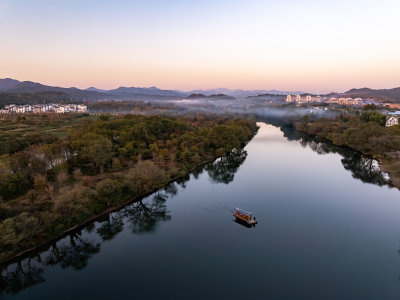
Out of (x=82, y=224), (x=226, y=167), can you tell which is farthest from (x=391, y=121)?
(x=82, y=224)

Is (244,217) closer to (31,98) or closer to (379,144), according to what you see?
(379,144)

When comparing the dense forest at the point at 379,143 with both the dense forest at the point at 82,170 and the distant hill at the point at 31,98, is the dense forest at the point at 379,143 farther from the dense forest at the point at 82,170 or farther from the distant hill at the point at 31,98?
the distant hill at the point at 31,98

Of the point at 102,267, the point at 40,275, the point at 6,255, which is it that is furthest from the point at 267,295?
the point at 6,255

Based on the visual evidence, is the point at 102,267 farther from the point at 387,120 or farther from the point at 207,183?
the point at 387,120

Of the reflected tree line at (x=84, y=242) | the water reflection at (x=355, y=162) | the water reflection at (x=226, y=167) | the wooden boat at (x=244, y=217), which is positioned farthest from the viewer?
the water reflection at (x=226, y=167)

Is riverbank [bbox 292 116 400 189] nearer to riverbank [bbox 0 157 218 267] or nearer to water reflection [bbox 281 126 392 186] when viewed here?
water reflection [bbox 281 126 392 186]

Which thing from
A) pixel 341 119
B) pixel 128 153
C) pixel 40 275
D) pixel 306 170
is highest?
pixel 341 119

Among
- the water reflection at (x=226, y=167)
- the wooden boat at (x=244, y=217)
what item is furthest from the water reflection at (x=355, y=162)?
the wooden boat at (x=244, y=217)
